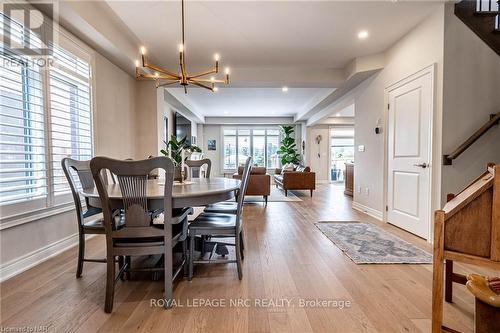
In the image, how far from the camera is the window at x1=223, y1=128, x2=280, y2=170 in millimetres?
10969

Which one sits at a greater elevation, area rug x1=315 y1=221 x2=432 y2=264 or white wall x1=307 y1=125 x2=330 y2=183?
white wall x1=307 y1=125 x2=330 y2=183

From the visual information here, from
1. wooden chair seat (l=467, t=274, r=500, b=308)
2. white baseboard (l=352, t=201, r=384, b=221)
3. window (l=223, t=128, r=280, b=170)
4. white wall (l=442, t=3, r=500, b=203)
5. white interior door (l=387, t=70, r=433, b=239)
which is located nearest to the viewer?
wooden chair seat (l=467, t=274, r=500, b=308)

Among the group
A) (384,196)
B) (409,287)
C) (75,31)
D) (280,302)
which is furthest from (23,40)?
(384,196)

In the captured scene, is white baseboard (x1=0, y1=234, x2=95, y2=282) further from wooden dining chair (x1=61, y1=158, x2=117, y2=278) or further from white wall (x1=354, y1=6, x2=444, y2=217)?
white wall (x1=354, y1=6, x2=444, y2=217)

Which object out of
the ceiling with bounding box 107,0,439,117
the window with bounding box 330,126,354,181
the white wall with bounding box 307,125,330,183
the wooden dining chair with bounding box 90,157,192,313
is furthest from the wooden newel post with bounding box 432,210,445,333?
the window with bounding box 330,126,354,181

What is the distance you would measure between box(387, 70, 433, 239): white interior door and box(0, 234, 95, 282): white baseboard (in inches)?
162

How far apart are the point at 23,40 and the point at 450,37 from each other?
4259 millimetres

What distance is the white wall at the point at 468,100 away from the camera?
2727 millimetres

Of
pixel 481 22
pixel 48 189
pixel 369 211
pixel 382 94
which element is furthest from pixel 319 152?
pixel 48 189

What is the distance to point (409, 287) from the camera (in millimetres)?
1900

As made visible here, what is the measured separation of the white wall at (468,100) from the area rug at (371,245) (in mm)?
782

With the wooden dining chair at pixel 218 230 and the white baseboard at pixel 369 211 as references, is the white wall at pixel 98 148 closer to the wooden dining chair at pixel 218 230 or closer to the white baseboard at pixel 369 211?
the wooden dining chair at pixel 218 230

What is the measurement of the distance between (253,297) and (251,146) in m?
9.53

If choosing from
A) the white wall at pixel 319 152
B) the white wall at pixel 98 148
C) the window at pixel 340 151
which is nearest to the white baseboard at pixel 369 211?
the white wall at pixel 98 148
